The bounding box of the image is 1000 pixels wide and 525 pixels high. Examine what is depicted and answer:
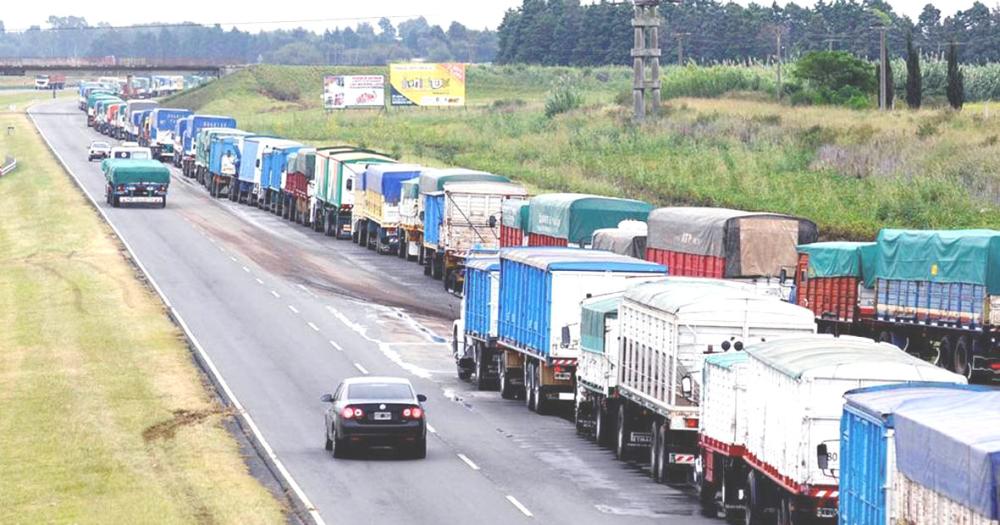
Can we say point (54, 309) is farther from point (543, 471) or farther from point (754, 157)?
point (754, 157)

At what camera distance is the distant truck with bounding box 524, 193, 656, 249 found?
60594 millimetres

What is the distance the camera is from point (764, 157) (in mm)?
89375

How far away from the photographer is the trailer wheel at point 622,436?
119 ft

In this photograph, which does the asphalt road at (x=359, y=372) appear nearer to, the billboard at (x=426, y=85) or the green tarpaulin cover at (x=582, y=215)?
the green tarpaulin cover at (x=582, y=215)

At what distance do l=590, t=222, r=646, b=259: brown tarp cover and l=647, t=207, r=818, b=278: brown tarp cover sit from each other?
3.44m

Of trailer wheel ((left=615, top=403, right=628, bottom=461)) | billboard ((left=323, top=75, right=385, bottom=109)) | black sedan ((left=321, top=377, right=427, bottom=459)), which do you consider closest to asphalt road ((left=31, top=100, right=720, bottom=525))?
trailer wheel ((left=615, top=403, right=628, bottom=461))

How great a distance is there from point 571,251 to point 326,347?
→ 10294mm

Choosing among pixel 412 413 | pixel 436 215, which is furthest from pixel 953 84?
pixel 412 413

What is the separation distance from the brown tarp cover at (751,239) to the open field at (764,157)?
14524 mm

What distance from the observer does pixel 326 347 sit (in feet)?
172

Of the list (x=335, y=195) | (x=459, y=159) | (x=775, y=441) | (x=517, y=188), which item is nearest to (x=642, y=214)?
(x=517, y=188)

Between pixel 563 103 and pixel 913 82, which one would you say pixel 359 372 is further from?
pixel 563 103

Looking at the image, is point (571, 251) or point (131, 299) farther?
point (131, 299)

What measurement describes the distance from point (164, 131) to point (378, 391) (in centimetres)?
10515
